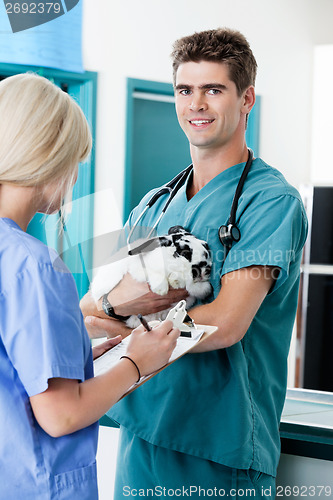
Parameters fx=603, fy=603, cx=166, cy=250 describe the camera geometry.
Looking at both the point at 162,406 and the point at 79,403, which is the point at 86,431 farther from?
the point at 162,406

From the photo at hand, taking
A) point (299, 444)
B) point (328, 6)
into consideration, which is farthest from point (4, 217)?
point (328, 6)

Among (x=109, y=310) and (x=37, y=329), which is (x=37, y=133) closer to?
(x=37, y=329)

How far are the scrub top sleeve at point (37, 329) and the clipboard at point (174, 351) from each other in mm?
140

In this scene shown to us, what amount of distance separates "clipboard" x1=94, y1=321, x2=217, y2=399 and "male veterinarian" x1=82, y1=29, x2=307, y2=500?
0.18 feet

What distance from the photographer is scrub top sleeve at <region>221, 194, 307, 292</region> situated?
1.14m

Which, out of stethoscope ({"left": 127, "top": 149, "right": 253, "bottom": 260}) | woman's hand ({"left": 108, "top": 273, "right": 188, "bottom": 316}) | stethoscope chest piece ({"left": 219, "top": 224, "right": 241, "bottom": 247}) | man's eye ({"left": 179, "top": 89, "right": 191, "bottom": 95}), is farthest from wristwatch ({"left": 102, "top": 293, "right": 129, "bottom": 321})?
man's eye ({"left": 179, "top": 89, "right": 191, "bottom": 95})

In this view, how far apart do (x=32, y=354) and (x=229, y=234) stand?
500mm

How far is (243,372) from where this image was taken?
1.19 m

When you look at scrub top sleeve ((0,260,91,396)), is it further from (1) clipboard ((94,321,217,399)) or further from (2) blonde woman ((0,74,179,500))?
(1) clipboard ((94,321,217,399))

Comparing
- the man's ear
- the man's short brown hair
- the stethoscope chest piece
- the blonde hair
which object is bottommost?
the stethoscope chest piece

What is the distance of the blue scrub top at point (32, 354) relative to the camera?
812 mm

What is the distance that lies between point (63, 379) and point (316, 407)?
2.98ft

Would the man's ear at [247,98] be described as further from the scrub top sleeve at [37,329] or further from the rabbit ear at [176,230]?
the scrub top sleeve at [37,329]

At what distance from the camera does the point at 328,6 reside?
3902 millimetres
